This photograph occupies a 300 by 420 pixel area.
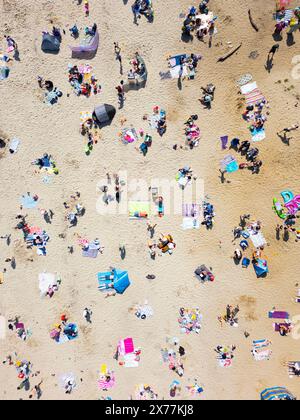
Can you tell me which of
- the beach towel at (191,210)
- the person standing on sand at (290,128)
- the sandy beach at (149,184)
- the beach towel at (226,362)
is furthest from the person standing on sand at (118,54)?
the beach towel at (226,362)

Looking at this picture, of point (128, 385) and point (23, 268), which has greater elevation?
point (23, 268)

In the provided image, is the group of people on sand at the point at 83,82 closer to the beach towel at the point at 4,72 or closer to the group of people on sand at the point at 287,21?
A: the beach towel at the point at 4,72

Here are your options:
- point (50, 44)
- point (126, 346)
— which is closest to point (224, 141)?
point (50, 44)

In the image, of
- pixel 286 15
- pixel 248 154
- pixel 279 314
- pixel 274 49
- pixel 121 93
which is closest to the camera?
pixel 286 15

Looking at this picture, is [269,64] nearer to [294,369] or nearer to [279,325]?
[279,325]

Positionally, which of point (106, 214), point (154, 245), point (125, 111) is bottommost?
point (154, 245)

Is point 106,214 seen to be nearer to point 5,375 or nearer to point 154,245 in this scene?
point 154,245

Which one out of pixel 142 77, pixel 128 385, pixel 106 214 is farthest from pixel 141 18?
pixel 128 385
